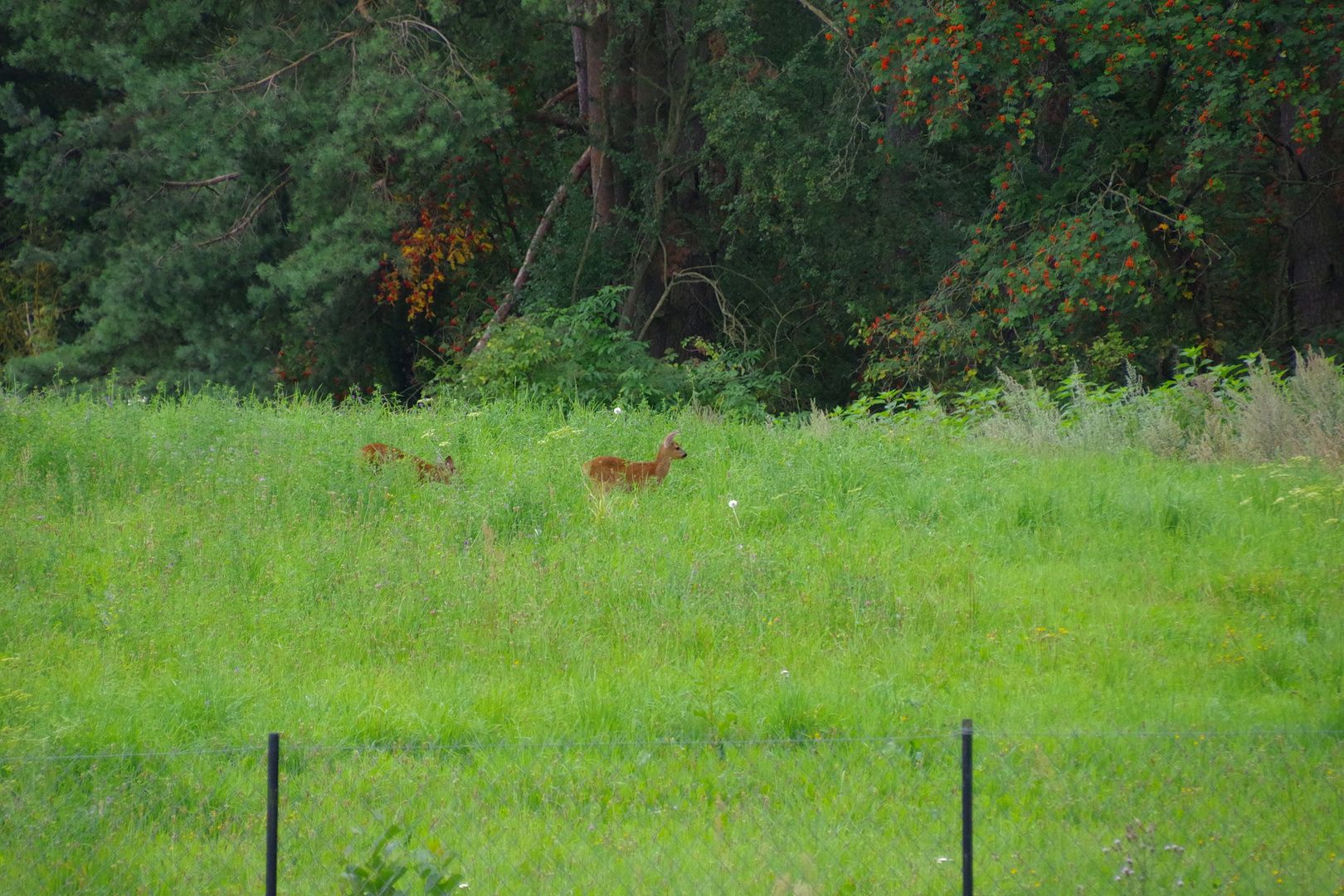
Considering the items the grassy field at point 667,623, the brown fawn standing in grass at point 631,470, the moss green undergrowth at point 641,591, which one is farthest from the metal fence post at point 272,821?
the brown fawn standing in grass at point 631,470

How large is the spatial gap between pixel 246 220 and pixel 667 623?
1537cm

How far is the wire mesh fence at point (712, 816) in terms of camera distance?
4.70 m

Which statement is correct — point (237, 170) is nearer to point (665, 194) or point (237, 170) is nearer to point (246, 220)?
point (246, 220)

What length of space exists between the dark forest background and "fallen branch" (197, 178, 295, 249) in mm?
73

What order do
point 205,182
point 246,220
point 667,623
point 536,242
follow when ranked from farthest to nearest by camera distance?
point 205,182 < point 246,220 < point 536,242 < point 667,623

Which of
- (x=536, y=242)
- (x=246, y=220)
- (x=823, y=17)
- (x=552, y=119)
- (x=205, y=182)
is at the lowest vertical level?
(x=536, y=242)

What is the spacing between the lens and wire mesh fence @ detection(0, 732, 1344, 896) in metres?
4.70

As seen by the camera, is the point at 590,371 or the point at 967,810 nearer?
the point at 967,810

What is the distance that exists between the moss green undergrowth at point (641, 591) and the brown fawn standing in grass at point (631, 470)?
23 centimetres

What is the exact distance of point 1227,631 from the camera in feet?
23.4

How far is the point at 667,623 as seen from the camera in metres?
7.48

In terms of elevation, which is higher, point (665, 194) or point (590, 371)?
point (665, 194)

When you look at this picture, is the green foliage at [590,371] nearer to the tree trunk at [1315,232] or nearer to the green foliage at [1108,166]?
the green foliage at [1108,166]

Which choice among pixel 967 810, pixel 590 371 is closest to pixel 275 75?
pixel 590 371
